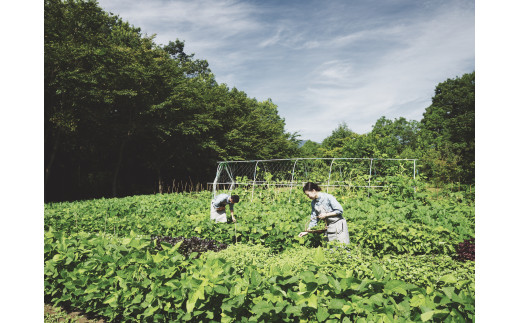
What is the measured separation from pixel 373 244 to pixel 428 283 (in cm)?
236

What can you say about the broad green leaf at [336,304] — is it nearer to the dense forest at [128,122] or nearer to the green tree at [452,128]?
the dense forest at [128,122]

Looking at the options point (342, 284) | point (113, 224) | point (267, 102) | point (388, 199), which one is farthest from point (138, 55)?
point (267, 102)

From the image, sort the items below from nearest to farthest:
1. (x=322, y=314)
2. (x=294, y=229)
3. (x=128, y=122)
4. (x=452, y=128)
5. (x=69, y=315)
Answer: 1. (x=322, y=314)
2. (x=69, y=315)
3. (x=294, y=229)
4. (x=128, y=122)
5. (x=452, y=128)

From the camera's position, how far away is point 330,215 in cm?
486

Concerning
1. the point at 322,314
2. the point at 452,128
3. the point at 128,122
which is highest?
the point at 452,128

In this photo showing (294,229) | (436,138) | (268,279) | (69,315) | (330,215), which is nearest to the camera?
(268,279)

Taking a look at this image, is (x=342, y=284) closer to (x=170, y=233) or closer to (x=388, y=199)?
(x=170, y=233)

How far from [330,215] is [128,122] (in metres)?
19.9

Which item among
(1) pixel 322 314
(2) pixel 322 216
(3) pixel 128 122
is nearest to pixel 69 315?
(1) pixel 322 314

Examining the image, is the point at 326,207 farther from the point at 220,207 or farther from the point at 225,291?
the point at 225,291

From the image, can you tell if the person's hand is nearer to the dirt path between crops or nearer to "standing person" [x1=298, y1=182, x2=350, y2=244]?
"standing person" [x1=298, y1=182, x2=350, y2=244]

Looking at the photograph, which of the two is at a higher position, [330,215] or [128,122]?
[128,122]

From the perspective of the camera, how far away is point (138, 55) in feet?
66.2

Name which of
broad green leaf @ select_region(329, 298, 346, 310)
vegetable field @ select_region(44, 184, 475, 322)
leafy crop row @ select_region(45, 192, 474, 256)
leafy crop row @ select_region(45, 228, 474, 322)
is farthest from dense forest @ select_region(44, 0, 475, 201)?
broad green leaf @ select_region(329, 298, 346, 310)
